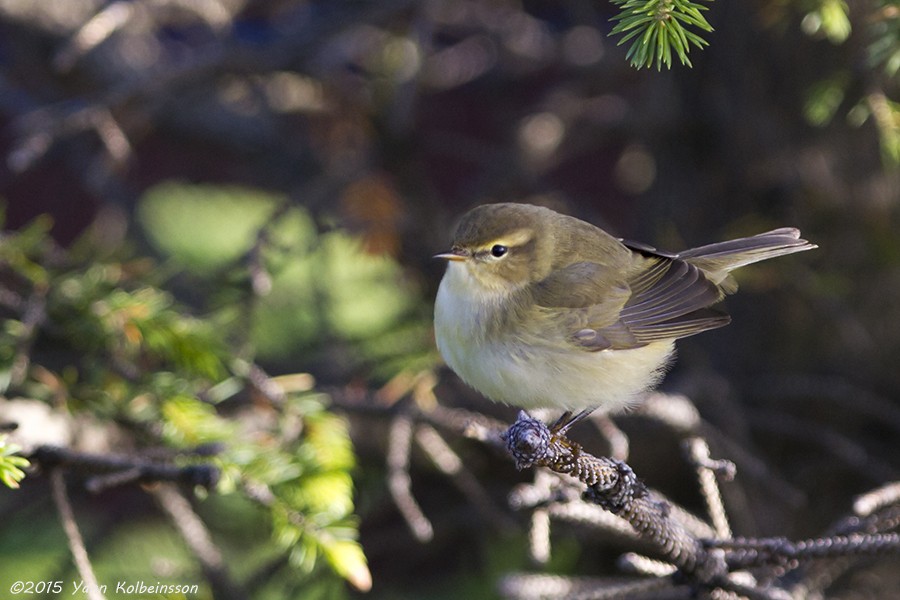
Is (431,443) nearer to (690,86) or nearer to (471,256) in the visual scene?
(471,256)

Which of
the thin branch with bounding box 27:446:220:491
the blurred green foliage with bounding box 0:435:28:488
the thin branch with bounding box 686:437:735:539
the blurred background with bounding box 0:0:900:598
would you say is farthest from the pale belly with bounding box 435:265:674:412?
the blurred green foliage with bounding box 0:435:28:488

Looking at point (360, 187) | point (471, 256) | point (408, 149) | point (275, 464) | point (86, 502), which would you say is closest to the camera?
point (275, 464)

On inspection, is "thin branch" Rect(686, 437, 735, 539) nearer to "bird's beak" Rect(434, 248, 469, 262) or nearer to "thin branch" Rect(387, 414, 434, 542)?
"thin branch" Rect(387, 414, 434, 542)

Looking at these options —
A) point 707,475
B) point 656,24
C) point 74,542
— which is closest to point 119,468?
point 74,542

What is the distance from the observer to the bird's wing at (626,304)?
235 cm

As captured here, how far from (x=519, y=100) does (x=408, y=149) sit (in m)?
2.39

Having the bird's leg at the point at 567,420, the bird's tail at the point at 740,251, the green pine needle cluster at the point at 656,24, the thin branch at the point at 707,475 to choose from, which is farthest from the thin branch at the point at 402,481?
the green pine needle cluster at the point at 656,24

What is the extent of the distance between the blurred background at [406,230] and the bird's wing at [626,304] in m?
0.50

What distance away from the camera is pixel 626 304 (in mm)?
2482

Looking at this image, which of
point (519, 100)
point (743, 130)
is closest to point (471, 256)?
point (743, 130)

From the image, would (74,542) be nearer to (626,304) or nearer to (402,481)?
(402,481)

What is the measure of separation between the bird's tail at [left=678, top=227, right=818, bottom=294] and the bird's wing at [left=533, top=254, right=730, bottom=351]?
0.09 m

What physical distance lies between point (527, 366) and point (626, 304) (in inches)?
16.2

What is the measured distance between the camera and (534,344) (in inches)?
89.8
